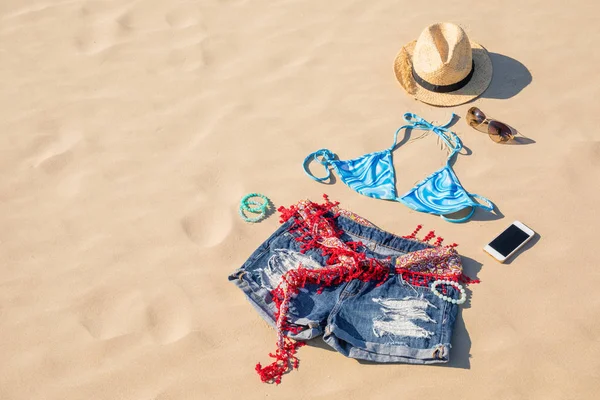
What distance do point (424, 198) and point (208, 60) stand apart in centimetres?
216

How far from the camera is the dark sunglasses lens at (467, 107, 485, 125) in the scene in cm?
431

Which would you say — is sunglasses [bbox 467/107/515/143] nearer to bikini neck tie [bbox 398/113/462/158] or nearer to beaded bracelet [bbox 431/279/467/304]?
bikini neck tie [bbox 398/113/462/158]

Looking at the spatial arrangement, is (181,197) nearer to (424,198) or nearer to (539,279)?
(424,198)

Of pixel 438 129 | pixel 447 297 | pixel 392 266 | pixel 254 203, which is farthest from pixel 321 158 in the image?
pixel 447 297

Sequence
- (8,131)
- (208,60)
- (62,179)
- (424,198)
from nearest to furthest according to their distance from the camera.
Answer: (424,198), (62,179), (8,131), (208,60)

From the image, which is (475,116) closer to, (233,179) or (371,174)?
(371,174)

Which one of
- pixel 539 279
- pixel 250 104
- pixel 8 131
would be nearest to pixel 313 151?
→ pixel 250 104

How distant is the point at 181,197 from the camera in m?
4.19

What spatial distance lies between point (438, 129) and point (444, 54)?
530mm

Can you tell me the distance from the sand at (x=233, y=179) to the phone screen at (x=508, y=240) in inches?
3.7

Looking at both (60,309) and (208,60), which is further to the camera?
(208,60)

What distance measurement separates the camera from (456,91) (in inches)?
180

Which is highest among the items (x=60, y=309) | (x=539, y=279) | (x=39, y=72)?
(x=39, y=72)

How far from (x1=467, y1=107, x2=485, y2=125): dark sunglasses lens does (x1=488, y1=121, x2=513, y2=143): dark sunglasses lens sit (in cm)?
9
